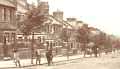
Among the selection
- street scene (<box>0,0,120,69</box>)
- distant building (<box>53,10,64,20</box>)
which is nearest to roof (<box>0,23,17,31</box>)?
street scene (<box>0,0,120,69</box>)

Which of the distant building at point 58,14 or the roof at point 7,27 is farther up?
the distant building at point 58,14

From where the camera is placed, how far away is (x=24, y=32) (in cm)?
5572

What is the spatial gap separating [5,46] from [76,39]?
4222 cm

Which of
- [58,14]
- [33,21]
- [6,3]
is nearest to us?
[6,3]

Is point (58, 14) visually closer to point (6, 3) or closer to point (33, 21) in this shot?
point (33, 21)

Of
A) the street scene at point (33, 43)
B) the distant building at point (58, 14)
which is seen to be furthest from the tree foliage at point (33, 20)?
the distant building at point (58, 14)

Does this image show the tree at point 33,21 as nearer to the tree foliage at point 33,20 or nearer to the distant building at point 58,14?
the tree foliage at point 33,20

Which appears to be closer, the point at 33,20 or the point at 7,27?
the point at 7,27

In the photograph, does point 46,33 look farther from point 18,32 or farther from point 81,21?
point 81,21

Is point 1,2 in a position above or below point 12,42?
above

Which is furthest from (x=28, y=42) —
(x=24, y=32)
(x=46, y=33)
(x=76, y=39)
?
(x=76, y=39)

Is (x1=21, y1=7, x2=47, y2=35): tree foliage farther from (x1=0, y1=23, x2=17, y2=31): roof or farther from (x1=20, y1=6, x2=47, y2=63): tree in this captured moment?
(x1=0, y1=23, x2=17, y2=31): roof

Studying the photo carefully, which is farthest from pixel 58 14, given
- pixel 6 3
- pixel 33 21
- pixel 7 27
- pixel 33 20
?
pixel 7 27

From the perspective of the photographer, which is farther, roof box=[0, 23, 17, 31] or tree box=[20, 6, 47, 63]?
tree box=[20, 6, 47, 63]
